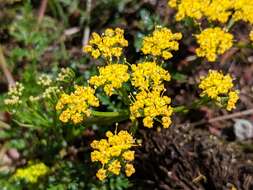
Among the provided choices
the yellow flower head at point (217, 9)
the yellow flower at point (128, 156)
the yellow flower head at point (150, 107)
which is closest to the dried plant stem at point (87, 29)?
the yellow flower head at point (217, 9)

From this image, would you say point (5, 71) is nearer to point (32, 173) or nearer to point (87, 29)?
point (87, 29)

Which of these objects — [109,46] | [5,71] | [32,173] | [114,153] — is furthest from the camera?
[5,71]

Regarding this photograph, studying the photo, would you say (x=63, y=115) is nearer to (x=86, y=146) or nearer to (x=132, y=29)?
(x=86, y=146)

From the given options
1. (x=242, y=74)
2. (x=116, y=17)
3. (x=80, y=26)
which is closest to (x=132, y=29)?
(x=116, y=17)

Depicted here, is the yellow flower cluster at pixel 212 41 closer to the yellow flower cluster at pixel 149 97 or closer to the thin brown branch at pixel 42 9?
the yellow flower cluster at pixel 149 97

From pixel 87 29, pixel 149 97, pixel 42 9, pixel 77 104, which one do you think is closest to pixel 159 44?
pixel 149 97

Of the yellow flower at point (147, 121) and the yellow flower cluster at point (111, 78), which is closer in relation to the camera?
the yellow flower at point (147, 121)

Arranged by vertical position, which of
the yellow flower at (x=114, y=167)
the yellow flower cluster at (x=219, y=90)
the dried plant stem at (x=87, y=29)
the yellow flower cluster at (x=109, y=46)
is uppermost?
the dried plant stem at (x=87, y=29)
